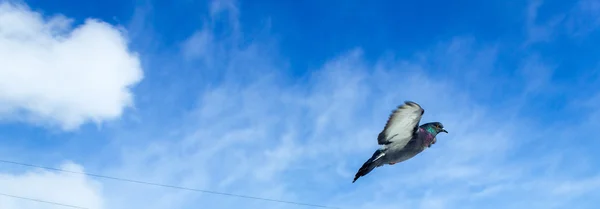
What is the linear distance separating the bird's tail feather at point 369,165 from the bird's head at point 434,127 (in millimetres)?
1703

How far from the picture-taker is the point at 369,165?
48.3 ft

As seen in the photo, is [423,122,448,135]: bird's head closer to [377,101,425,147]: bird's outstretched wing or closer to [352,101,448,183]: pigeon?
[352,101,448,183]: pigeon

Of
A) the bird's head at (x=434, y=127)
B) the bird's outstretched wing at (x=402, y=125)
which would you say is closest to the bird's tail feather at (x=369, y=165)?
the bird's outstretched wing at (x=402, y=125)

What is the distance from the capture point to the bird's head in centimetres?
1529

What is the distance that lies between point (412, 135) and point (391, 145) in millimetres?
633

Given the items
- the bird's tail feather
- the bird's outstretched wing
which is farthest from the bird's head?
the bird's tail feather

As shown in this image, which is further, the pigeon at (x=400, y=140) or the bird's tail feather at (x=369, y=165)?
→ the bird's tail feather at (x=369, y=165)

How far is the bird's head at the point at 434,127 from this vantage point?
15289 millimetres

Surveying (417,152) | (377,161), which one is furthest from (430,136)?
(377,161)

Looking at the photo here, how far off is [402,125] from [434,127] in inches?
71.8

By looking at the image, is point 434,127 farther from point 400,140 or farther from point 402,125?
point 402,125

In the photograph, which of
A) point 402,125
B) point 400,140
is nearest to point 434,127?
point 400,140

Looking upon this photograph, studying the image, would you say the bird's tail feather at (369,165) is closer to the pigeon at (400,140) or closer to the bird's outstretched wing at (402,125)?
the pigeon at (400,140)

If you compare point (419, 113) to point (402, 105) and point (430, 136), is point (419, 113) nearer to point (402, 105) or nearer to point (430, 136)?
point (402, 105)
